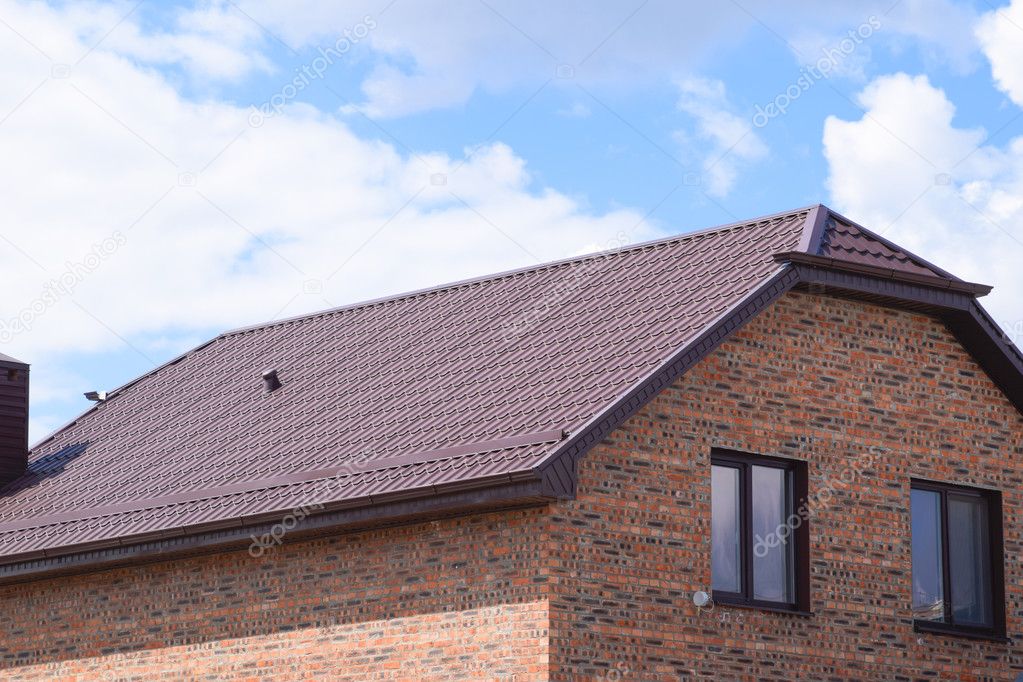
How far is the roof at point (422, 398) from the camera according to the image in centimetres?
1421

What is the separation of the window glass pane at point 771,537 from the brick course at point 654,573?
276 millimetres

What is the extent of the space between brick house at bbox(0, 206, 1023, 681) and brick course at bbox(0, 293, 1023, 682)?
1.0 inches

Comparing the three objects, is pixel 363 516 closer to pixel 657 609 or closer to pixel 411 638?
pixel 411 638

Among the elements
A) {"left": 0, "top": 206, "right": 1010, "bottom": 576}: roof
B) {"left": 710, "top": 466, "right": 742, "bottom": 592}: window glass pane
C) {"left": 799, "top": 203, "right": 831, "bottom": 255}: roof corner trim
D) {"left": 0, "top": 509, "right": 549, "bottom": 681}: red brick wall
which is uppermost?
{"left": 799, "top": 203, "right": 831, "bottom": 255}: roof corner trim

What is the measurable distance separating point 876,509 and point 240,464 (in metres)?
6.74

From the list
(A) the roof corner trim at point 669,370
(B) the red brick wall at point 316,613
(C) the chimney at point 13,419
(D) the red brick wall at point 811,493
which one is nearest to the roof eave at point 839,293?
(A) the roof corner trim at point 669,370

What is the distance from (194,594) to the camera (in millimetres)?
16156

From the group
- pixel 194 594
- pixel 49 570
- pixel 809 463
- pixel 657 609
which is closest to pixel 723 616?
pixel 657 609

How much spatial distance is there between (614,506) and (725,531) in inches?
58.4

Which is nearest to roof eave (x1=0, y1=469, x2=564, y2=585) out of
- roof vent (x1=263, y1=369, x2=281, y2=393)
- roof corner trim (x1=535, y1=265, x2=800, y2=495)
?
roof corner trim (x1=535, y1=265, x2=800, y2=495)

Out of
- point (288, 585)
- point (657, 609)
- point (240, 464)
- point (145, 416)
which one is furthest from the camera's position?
point (145, 416)

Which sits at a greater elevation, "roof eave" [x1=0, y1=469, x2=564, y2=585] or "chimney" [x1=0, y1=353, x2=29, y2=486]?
"chimney" [x1=0, y1=353, x2=29, y2=486]

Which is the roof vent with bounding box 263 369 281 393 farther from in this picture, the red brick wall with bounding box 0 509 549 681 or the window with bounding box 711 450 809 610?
the window with bounding box 711 450 809 610

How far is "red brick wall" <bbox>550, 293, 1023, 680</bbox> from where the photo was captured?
13594mm
